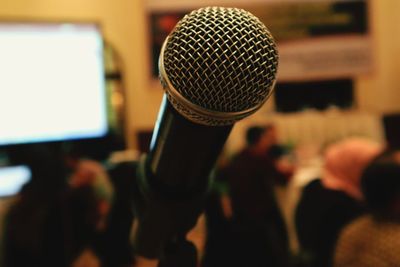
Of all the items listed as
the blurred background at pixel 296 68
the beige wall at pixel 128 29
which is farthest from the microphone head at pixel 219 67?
the beige wall at pixel 128 29

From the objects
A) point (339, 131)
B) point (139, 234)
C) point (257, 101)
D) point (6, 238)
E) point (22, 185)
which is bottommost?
point (339, 131)

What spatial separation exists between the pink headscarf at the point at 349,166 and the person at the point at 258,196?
56 centimetres

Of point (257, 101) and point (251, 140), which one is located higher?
point (257, 101)

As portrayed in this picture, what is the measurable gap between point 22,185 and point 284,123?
323 cm

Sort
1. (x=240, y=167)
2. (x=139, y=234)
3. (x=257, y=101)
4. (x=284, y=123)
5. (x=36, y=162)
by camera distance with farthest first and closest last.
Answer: (x=284, y=123) < (x=240, y=167) < (x=36, y=162) < (x=139, y=234) < (x=257, y=101)

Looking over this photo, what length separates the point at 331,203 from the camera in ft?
7.86

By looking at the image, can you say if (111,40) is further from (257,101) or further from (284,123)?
(257,101)

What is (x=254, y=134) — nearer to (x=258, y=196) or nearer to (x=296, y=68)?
(x=258, y=196)

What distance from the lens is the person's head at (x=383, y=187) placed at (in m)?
1.75

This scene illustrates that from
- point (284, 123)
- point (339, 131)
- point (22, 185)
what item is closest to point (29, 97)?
point (22, 185)

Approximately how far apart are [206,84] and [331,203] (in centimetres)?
213

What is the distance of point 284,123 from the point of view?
4758mm

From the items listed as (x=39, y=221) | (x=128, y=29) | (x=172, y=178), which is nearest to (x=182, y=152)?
(x=172, y=178)

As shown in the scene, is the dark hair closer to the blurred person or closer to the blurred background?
the blurred background
